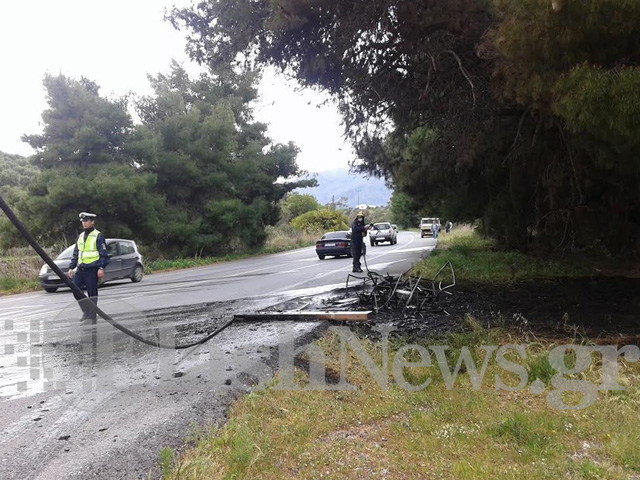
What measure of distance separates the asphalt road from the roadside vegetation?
36 cm

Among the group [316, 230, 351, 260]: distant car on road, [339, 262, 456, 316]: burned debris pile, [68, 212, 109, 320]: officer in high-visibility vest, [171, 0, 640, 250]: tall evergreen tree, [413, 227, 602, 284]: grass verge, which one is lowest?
[413, 227, 602, 284]: grass verge

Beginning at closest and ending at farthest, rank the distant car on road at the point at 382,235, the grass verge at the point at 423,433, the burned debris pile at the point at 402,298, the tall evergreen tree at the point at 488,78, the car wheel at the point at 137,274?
the grass verge at the point at 423,433 → the tall evergreen tree at the point at 488,78 → the burned debris pile at the point at 402,298 → the car wheel at the point at 137,274 → the distant car on road at the point at 382,235

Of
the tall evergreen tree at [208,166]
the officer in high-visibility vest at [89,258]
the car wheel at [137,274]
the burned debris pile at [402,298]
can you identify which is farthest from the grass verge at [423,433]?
the tall evergreen tree at [208,166]

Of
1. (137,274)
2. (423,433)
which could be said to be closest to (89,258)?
(423,433)

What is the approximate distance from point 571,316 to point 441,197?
9897 mm

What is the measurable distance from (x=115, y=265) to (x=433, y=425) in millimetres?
14795

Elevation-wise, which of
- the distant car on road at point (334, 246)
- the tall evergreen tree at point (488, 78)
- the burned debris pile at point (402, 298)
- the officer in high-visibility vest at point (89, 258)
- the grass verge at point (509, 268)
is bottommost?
the grass verge at point (509, 268)

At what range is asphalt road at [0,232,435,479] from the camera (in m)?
3.05

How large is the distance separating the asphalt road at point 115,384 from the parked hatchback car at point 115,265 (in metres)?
6.74

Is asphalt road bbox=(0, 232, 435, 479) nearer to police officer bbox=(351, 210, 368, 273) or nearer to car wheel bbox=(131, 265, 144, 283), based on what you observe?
police officer bbox=(351, 210, 368, 273)

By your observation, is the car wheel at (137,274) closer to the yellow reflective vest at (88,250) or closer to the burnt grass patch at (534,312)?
the yellow reflective vest at (88,250)

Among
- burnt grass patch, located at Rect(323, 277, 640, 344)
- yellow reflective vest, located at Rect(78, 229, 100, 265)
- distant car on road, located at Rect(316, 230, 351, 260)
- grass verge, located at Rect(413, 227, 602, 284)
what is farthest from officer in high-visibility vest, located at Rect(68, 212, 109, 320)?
distant car on road, located at Rect(316, 230, 351, 260)

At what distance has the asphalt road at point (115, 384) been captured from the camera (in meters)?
3.05

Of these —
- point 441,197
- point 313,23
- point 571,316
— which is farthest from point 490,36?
point 441,197
